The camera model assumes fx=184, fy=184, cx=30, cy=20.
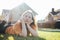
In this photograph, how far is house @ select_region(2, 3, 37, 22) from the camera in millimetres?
1572

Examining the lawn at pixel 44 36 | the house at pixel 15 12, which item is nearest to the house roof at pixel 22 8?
the house at pixel 15 12

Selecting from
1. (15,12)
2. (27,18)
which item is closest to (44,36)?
(27,18)

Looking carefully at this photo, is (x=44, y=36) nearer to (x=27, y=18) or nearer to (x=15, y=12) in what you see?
(x=27, y=18)

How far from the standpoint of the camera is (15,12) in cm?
158

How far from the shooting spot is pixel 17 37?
1.56 metres

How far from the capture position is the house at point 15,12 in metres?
1.57

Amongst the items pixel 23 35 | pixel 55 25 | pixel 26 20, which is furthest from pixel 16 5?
pixel 55 25

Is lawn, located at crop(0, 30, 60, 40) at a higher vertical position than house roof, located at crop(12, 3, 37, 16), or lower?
lower

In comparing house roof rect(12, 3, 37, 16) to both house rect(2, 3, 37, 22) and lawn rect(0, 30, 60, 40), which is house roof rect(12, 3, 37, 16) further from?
lawn rect(0, 30, 60, 40)

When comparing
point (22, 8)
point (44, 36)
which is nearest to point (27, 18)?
point (22, 8)

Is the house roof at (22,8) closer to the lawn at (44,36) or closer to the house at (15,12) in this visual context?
the house at (15,12)

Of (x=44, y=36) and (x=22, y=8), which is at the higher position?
(x=22, y=8)

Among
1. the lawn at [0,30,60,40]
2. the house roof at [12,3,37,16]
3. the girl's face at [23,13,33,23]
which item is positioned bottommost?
the lawn at [0,30,60,40]

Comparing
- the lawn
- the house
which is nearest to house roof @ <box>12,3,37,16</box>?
the house
